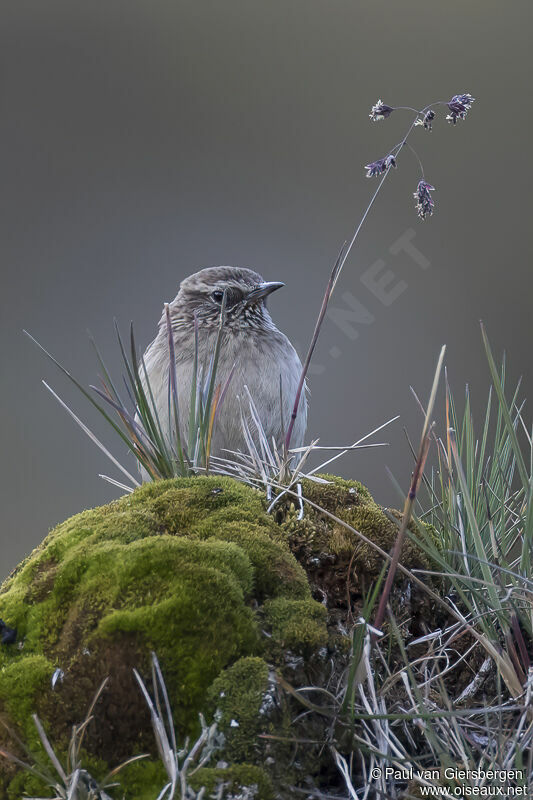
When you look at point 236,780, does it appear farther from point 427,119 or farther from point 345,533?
point 427,119

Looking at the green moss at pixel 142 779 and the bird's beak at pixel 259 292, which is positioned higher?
the bird's beak at pixel 259 292

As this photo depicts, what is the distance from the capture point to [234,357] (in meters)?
2.99

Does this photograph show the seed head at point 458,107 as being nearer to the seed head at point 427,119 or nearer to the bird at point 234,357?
the seed head at point 427,119

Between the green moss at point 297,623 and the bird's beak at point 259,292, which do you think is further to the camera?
the bird's beak at point 259,292

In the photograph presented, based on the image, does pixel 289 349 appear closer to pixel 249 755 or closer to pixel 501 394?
pixel 501 394

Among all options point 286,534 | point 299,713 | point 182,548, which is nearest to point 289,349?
point 286,534

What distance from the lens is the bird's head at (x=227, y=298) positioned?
3.24 metres

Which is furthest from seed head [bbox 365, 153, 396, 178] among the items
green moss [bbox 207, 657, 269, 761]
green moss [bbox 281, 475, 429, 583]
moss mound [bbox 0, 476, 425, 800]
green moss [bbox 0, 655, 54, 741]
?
green moss [bbox 0, 655, 54, 741]

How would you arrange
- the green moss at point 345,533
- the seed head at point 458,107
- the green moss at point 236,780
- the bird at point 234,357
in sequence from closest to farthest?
the green moss at point 236,780 < the green moss at point 345,533 < the seed head at point 458,107 < the bird at point 234,357

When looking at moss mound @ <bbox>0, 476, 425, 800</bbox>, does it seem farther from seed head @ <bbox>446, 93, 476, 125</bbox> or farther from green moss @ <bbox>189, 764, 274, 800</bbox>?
seed head @ <bbox>446, 93, 476, 125</bbox>

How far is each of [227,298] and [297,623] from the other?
2.06 meters

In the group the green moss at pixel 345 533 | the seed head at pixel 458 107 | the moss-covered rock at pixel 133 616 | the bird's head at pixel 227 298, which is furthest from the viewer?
the bird's head at pixel 227 298

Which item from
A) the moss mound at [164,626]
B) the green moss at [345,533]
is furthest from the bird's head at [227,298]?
the moss mound at [164,626]

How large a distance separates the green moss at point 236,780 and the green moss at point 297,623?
24 cm
